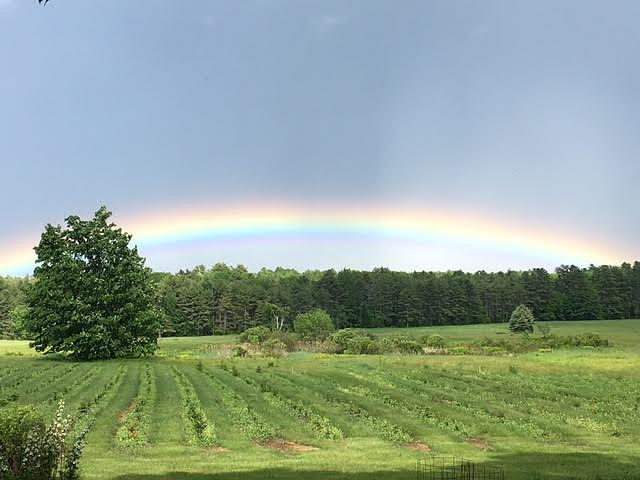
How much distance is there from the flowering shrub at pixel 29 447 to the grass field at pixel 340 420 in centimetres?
250

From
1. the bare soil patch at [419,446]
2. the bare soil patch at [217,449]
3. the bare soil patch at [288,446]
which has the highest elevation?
the bare soil patch at [217,449]

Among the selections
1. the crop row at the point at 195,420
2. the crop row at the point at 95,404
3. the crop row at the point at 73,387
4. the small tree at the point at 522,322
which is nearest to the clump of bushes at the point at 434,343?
the small tree at the point at 522,322

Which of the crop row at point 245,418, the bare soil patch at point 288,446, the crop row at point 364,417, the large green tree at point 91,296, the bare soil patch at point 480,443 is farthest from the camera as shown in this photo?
the large green tree at point 91,296

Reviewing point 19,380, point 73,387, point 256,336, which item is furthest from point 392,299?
point 73,387

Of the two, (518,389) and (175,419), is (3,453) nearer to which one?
(175,419)

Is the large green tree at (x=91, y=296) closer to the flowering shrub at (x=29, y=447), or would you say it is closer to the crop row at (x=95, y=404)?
the crop row at (x=95, y=404)

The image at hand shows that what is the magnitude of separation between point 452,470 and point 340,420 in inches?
337

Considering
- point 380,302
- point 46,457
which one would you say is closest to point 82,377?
point 46,457

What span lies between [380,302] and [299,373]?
125 meters

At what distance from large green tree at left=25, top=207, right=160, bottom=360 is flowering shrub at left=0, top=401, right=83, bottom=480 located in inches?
1822

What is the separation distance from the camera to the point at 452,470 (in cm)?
1267

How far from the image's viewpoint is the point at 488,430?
753 inches

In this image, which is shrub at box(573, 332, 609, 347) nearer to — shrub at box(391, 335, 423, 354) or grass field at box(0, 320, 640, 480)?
shrub at box(391, 335, 423, 354)

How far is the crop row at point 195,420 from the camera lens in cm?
1756
